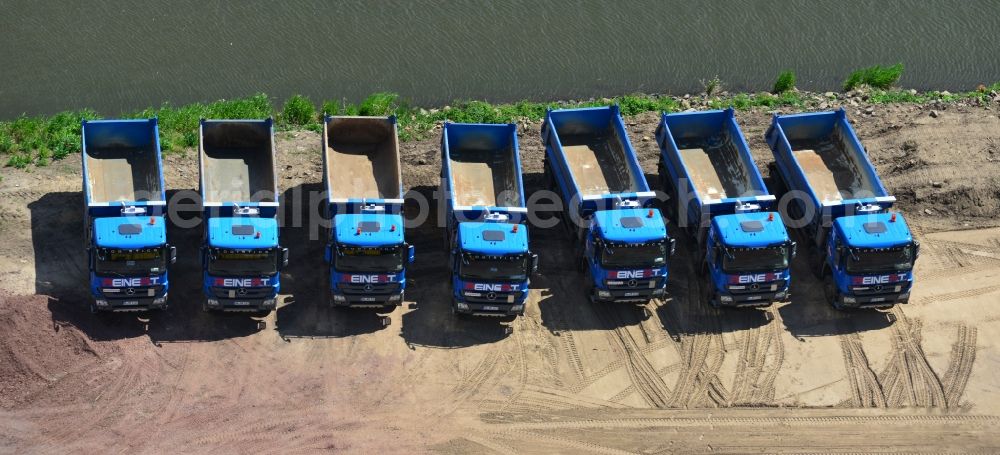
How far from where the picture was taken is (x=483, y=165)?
3647 cm

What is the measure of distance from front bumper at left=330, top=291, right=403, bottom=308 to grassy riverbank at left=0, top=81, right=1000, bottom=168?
24.9ft

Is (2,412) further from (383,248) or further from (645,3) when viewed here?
(645,3)

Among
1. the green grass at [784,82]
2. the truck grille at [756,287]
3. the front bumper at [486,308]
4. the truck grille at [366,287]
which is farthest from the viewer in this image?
the green grass at [784,82]

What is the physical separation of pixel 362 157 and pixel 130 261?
275 inches

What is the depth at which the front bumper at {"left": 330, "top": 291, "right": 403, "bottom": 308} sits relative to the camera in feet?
108

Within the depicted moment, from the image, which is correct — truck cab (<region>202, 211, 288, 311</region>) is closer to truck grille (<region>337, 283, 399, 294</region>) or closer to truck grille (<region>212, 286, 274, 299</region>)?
truck grille (<region>212, 286, 274, 299</region>)

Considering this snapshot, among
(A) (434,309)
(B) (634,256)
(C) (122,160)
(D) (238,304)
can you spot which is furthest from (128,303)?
(B) (634,256)

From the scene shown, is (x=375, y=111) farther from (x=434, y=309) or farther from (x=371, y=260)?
(x=371, y=260)

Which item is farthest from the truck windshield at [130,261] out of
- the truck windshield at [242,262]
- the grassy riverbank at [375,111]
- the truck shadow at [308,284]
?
the grassy riverbank at [375,111]

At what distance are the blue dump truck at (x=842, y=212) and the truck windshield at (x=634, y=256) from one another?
4554 mm

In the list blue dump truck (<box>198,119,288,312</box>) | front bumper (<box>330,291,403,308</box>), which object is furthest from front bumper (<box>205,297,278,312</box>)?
front bumper (<box>330,291,403,308</box>)

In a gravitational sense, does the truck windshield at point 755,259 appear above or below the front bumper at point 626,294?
above

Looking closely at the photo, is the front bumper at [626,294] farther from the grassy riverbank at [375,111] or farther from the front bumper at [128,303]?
the front bumper at [128,303]

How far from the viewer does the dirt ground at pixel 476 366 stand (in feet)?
101
